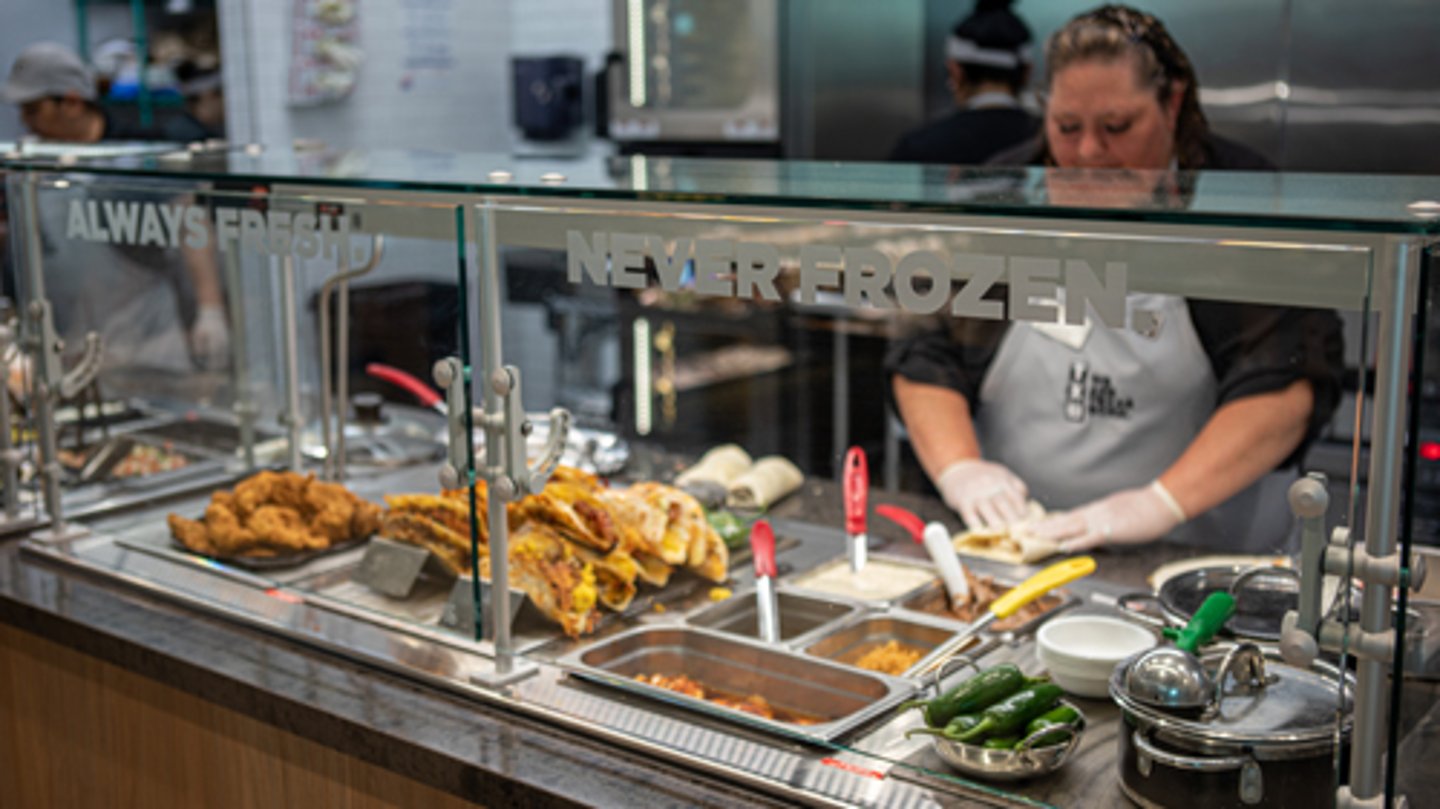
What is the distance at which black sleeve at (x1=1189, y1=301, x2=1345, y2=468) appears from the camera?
155cm

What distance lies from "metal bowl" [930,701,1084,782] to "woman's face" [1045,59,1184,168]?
145 centimetres

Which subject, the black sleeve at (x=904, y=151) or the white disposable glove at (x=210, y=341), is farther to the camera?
the black sleeve at (x=904, y=151)

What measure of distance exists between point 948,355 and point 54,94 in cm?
309

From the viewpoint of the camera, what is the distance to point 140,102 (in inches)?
224

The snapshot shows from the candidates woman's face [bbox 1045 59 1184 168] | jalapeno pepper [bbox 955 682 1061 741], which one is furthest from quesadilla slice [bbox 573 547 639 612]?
woman's face [bbox 1045 59 1184 168]

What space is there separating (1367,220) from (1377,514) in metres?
0.24

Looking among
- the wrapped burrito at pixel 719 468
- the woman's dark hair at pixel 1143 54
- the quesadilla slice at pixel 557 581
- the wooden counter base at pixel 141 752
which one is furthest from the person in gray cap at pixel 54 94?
the quesadilla slice at pixel 557 581

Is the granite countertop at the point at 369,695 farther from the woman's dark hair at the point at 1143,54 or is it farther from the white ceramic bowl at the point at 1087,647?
the woman's dark hair at the point at 1143,54

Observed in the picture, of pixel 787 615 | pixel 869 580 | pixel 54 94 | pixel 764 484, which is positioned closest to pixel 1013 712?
pixel 787 615

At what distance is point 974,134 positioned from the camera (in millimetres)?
3957

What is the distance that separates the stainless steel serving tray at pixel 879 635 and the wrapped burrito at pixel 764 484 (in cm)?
52

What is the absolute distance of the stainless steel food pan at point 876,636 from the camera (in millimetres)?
1745

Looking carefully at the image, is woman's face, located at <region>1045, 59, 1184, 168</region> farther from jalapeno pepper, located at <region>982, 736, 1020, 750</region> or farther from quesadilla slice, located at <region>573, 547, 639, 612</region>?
jalapeno pepper, located at <region>982, 736, 1020, 750</region>

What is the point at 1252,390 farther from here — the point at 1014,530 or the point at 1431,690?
the point at 1431,690
